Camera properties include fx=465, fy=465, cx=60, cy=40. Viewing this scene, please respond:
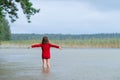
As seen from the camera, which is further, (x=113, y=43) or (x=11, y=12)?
(x=113, y=43)

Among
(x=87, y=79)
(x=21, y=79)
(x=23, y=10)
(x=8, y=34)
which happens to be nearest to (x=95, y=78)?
(x=87, y=79)

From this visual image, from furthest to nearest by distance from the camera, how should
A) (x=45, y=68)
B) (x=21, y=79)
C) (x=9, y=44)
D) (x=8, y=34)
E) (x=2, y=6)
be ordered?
(x=8, y=34) → (x=9, y=44) → (x=2, y=6) → (x=45, y=68) → (x=21, y=79)

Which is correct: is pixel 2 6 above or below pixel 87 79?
above

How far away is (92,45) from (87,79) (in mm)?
48762

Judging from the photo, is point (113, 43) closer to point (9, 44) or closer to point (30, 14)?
point (9, 44)

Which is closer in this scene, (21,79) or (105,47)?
(21,79)

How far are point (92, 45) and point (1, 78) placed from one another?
49009 millimetres

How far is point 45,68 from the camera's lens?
21.6 meters

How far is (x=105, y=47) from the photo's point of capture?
66.4 metres

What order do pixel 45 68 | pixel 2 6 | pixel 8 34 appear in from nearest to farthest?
pixel 45 68 → pixel 2 6 → pixel 8 34

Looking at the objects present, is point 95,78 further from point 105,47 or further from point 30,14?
point 105,47

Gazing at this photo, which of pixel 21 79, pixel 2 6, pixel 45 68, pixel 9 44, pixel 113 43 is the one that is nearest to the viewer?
pixel 21 79

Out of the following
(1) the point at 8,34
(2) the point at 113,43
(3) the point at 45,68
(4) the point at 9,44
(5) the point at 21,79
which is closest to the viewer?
(5) the point at 21,79

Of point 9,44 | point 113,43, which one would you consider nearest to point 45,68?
point 113,43
